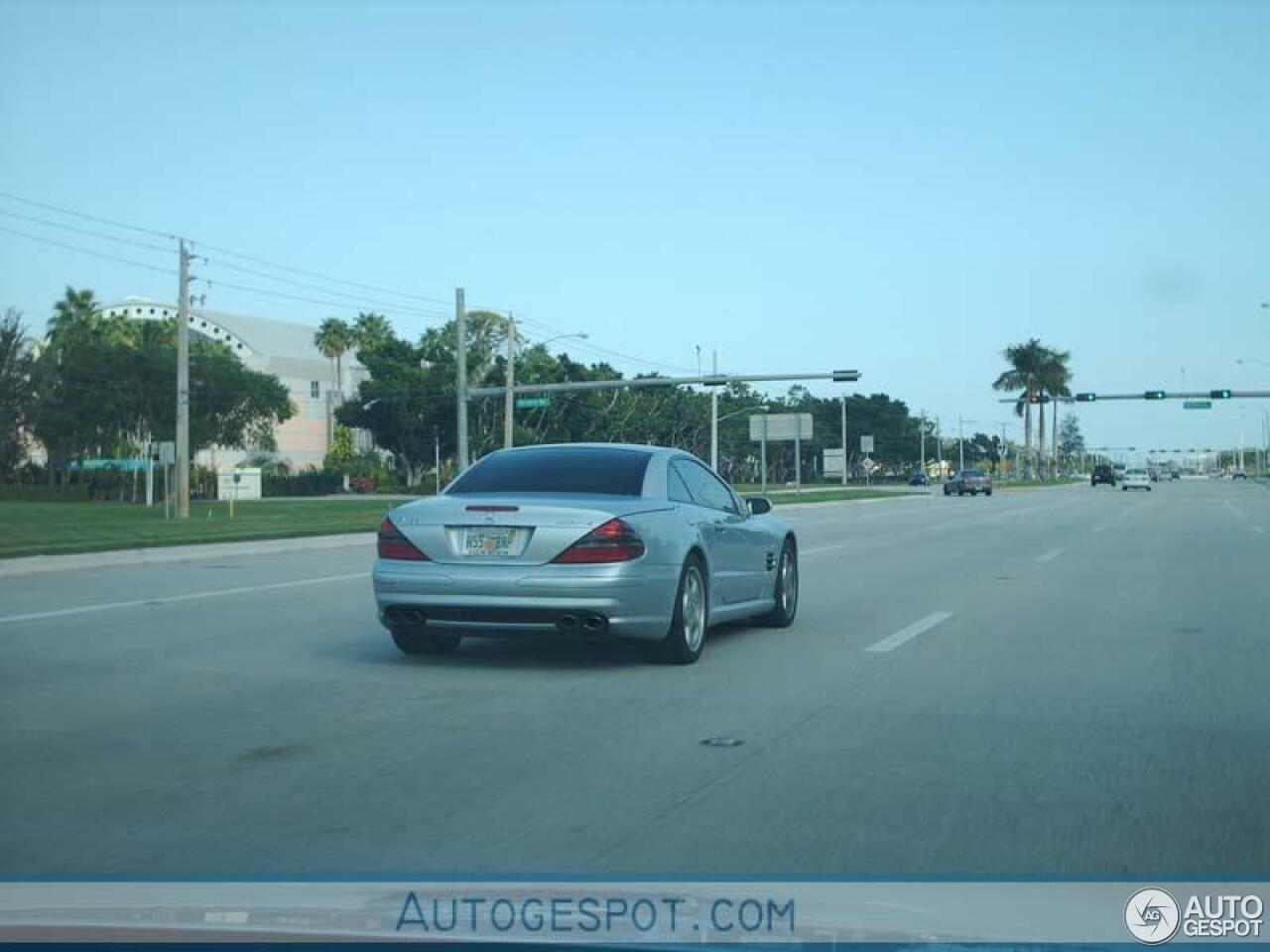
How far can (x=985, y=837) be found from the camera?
570 cm

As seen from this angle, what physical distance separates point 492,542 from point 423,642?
57.6 inches

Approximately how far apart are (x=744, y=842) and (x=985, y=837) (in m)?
0.96

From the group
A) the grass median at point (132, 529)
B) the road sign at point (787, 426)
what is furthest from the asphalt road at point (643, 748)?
the road sign at point (787, 426)

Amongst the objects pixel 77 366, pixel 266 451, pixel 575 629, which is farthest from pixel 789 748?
pixel 266 451

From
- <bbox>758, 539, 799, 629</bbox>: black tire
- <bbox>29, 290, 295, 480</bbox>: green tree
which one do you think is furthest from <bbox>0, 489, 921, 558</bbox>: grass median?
<bbox>29, 290, 295, 480</bbox>: green tree

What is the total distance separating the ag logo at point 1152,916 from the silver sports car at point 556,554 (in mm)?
4925

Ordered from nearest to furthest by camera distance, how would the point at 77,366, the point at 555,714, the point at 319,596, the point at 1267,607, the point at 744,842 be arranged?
the point at 744,842, the point at 555,714, the point at 1267,607, the point at 319,596, the point at 77,366

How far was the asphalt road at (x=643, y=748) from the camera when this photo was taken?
5.51 metres

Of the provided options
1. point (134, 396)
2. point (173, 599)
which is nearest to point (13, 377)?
point (134, 396)

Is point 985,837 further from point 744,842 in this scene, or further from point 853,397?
point 853,397

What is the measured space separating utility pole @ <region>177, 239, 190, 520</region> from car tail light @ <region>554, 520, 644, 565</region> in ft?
115

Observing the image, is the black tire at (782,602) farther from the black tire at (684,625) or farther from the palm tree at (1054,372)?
the palm tree at (1054,372)

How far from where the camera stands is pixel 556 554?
370 inches

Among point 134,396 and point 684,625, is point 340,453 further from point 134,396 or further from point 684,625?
point 684,625
